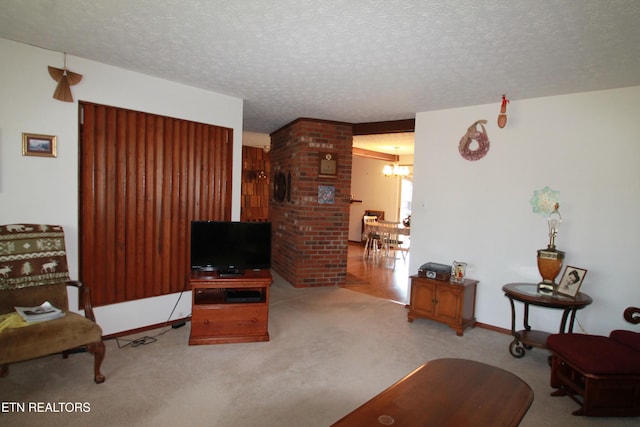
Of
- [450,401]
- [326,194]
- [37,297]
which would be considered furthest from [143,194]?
[450,401]

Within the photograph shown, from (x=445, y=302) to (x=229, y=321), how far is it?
86.7 inches

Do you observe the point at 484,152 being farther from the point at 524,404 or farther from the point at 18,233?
the point at 18,233

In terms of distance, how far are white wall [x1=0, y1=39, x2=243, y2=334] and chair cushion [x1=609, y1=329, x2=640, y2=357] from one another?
392 cm

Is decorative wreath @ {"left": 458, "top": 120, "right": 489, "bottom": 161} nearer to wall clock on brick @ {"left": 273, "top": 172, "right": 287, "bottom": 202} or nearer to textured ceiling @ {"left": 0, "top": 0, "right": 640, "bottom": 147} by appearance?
textured ceiling @ {"left": 0, "top": 0, "right": 640, "bottom": 147}

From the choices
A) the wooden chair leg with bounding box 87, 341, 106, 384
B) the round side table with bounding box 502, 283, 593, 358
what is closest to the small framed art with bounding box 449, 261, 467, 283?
the round side table with bounding box 502, 283, 593, 358

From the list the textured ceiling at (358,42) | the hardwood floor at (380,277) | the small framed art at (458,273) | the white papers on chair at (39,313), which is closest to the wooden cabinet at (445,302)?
the small framed art at (458,273)

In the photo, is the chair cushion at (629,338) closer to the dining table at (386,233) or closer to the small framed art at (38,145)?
the dining table at (386,233)

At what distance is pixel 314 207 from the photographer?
5.14 meters

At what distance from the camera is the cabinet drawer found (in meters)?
3.12

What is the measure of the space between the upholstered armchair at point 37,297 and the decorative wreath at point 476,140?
3.83 m

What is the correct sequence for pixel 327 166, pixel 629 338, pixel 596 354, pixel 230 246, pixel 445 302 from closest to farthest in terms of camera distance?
pixel 596 354 < pixel 629 338 < pixel 230 246 < pixel 445 302 < pixel 327 166

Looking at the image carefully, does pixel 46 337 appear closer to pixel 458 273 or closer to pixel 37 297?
pixel 37 297

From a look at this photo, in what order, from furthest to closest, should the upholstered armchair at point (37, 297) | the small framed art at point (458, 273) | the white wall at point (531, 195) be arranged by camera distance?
the small framed art at point (458, 273), the white wall at point (531, 195), the upholstered armchair at point (37, 297)

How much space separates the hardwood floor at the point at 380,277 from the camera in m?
5.02
